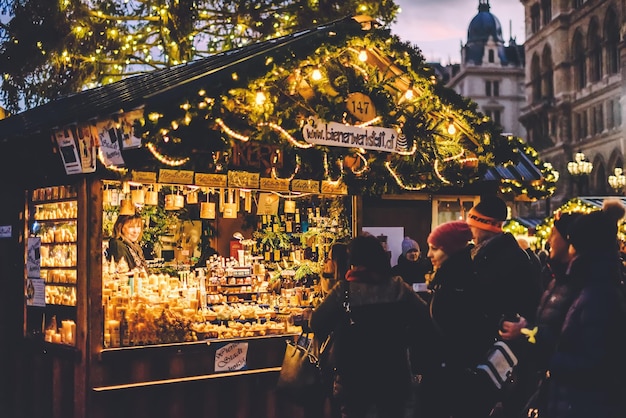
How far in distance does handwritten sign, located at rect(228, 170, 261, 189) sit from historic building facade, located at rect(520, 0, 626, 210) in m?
42.3

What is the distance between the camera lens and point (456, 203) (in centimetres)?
1128

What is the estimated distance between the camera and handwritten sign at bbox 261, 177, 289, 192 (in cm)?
867

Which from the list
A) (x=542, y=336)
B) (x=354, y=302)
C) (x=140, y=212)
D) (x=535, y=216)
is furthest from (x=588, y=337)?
(x=535, y=216)

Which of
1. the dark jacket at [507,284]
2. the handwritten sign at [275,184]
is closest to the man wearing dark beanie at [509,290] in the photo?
the dark jacket at [507,284]

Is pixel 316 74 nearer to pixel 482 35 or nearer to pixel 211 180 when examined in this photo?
pixel 211 180

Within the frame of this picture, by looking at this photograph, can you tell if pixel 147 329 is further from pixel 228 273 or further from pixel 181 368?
pixel 228 273

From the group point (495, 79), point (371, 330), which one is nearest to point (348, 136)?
point (371, 330)

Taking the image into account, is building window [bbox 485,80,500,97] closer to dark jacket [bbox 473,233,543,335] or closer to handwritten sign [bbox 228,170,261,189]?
handwritten sign [bbox 228,170,261,189]

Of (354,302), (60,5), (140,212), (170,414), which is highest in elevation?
(60,5)

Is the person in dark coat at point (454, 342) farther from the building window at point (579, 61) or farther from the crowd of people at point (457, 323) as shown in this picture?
the building window at point (579, 61)

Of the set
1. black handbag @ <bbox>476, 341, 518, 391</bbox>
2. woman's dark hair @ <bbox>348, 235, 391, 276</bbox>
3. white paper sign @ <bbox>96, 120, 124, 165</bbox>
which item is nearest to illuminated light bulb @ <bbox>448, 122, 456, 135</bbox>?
white paper sign @ <bbox>96, 120, 124, 165</bbox>

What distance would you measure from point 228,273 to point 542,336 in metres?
6.09

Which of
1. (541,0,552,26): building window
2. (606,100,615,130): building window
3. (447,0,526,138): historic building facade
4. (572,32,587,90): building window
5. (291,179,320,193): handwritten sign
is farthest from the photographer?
(447,0,526,138): historic building facade

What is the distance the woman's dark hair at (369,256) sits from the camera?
205 inches
